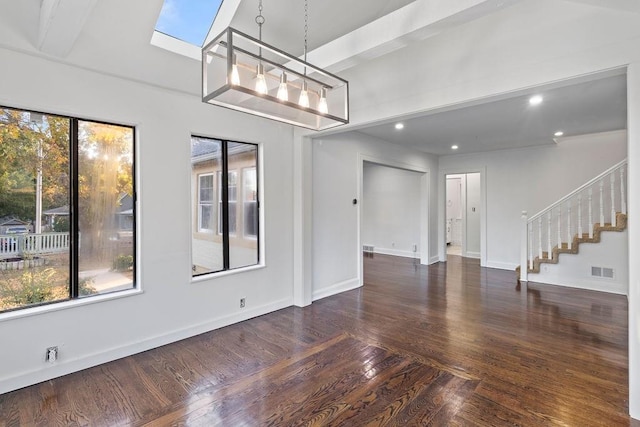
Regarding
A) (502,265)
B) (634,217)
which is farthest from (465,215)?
(634,217)

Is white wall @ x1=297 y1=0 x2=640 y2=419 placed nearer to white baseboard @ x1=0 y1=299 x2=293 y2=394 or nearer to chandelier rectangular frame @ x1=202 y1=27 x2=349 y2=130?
chandelier rectangular frame @ x1=202 y1=27 x2=349 y2=130

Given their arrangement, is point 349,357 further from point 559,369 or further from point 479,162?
point 479,162

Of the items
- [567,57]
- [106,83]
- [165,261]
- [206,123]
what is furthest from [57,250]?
[567,57]

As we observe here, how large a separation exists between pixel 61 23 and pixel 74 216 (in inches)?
60.4

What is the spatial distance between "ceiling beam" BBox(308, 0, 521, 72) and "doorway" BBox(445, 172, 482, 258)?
590cm

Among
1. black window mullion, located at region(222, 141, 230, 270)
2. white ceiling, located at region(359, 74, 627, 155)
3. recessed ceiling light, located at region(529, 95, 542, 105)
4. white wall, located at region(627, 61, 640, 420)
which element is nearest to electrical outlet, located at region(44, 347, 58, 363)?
black window mullion, located at region(222, 141, 230, 270)

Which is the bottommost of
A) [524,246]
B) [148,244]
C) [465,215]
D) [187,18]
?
[524,246]

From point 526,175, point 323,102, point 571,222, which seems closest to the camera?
point 323,102

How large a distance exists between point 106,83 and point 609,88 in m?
5.12

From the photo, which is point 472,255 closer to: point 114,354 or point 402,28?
point 402,28

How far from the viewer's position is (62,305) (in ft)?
8.73

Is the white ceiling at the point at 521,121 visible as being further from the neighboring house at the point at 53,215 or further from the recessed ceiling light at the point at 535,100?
the neighboring house at the point at 53,215

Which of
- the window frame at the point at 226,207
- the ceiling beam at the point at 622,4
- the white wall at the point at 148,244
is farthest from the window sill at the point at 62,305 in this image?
the ceiling beam at the point at 622,4

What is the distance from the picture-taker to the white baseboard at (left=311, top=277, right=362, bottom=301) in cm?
481
